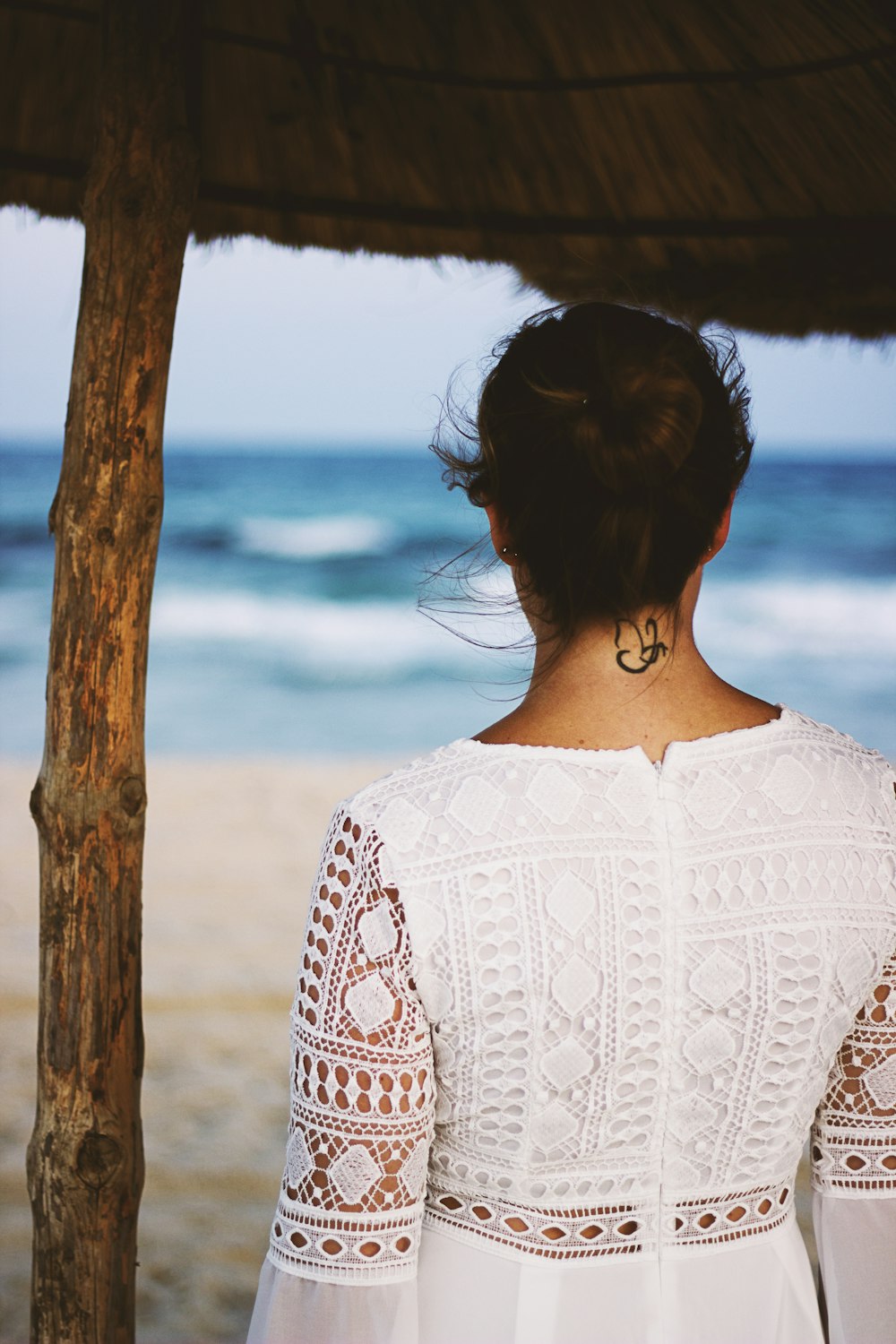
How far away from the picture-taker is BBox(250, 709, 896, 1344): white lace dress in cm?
87

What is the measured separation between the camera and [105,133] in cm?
154

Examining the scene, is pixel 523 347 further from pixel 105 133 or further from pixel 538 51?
pixel 538 51

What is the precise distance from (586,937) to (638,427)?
365mm

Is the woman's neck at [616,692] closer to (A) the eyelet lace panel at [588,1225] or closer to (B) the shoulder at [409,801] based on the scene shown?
(B) the shoulder at [409,801]

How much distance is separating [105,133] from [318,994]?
1179mm

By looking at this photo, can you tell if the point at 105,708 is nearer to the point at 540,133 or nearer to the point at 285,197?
the point at 285,197

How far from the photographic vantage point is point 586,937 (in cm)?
88

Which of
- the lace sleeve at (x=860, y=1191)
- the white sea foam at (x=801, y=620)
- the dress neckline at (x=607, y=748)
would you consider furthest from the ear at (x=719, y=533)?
the white sea foam at (x=801, y=620)

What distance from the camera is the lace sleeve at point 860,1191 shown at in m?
1.05

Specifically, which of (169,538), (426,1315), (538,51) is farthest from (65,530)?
(169,538)

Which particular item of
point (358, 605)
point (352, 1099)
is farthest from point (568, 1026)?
point (358, 605)

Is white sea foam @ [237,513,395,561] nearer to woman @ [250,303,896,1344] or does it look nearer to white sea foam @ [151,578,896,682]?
white sea foam @ [151,578,896,682]

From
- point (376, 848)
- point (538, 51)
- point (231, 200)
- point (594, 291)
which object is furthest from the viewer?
point (594, 291)

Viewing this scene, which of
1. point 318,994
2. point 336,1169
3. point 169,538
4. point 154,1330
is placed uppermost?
point 169,538
